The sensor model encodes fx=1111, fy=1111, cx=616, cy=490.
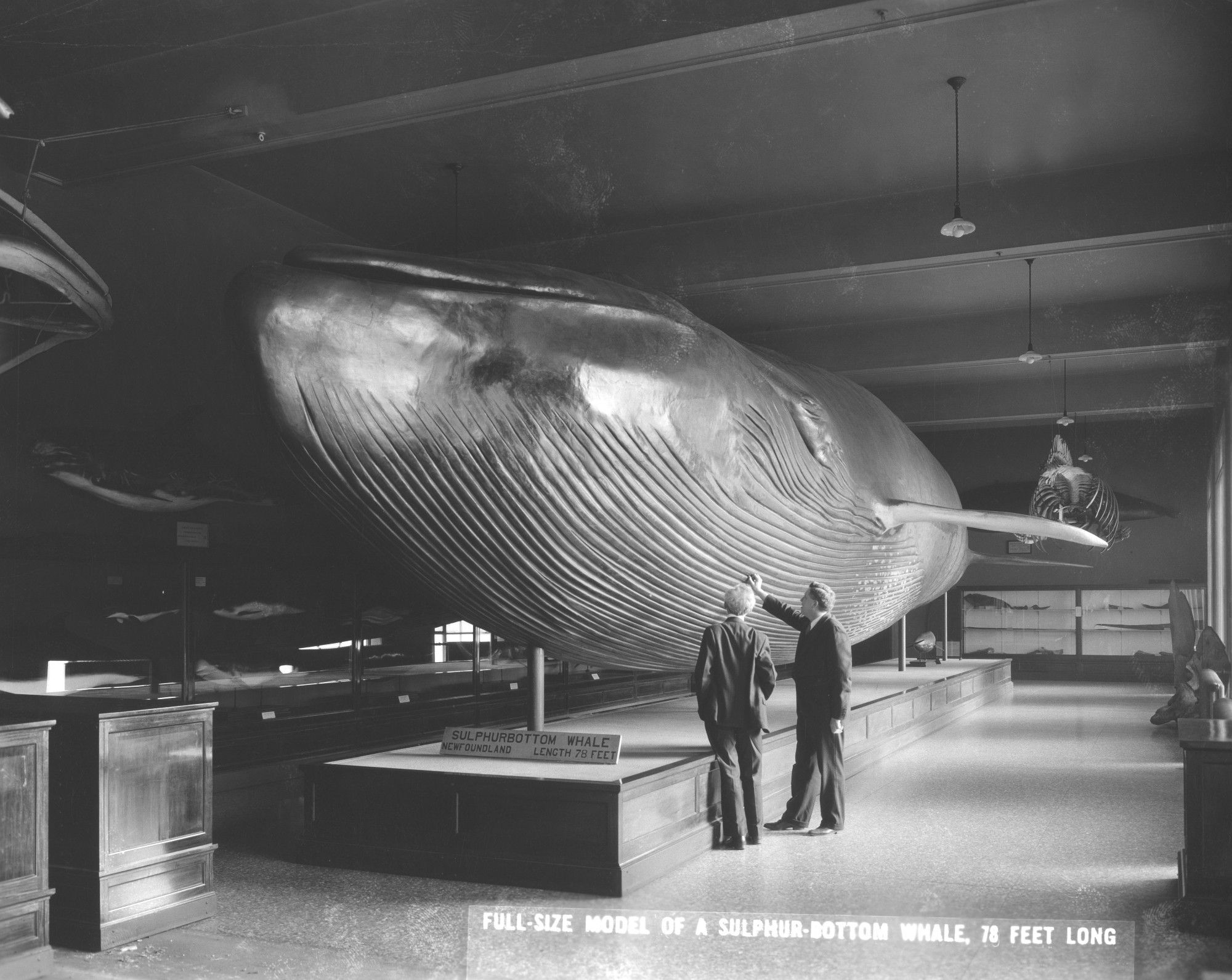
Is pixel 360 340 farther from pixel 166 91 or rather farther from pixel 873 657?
pixel 873 657

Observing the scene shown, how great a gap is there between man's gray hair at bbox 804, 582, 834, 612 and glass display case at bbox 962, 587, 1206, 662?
12596 mm

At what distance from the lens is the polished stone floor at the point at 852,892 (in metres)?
3.30

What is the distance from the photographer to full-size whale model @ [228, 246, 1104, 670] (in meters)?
3.32

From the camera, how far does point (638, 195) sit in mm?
7746

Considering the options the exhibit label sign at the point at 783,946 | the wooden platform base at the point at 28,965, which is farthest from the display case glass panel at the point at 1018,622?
the wooden platform base at the point at 28,965

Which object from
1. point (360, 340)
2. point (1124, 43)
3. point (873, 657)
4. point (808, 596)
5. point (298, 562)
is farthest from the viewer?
point (873, 657)

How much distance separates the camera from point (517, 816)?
4.25m

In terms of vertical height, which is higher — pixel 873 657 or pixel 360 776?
pixel 360 776

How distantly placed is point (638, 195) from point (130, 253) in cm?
332

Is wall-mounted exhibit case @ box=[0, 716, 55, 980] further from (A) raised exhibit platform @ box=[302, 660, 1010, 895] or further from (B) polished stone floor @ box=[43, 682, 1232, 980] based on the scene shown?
(A) raised exhibit platform @ box=[302, 660, 1010, 895]

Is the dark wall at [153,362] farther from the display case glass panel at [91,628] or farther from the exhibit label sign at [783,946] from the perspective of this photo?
the exhibit label sign at [783,946]

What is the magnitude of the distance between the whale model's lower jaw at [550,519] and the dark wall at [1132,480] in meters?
11.7

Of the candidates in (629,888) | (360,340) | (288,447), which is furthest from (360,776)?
(360,340)

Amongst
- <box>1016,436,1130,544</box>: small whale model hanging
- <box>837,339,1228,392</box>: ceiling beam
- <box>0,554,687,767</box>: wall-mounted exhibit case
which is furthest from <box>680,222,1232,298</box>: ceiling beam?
<box>0,554,687,767</box>: wall-mounted exhibit case
